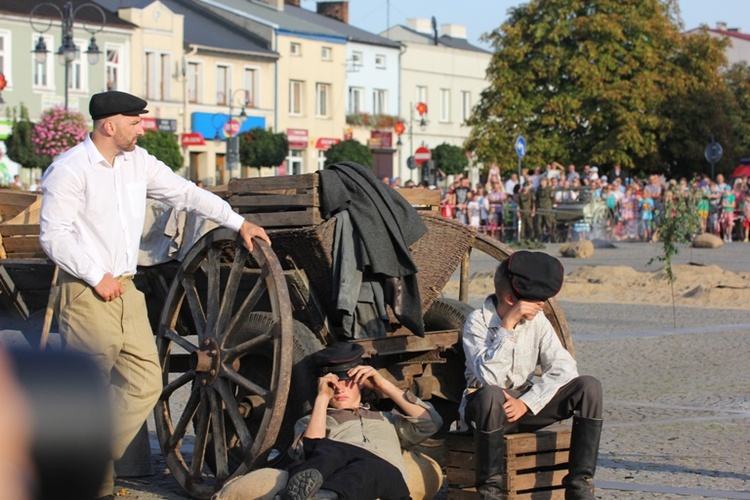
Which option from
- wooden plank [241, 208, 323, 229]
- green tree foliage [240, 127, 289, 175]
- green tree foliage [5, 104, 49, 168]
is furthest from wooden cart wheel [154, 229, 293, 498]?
green tree foliage [240, 127, 289, 175]

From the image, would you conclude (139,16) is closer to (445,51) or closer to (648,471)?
(445,51)

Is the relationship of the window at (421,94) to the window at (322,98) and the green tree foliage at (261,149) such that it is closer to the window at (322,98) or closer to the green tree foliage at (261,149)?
the window at (322,98)

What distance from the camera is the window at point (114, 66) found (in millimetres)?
58906

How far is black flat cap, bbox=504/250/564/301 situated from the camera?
20.2 ft

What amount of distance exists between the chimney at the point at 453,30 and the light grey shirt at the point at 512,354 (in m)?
89.0

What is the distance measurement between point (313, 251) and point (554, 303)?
1.30 metres

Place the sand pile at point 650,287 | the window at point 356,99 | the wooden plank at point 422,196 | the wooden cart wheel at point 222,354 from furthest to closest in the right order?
the window at point 356,99 → the sand pile at point 650,287 → the wooden plank at point 422,196 → the wooden cart wheel at point 222,354

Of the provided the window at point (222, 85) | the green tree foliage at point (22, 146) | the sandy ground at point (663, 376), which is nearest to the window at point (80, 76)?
the window at point (222, 85)

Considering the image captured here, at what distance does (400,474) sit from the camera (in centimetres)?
581

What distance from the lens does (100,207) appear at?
6.19m

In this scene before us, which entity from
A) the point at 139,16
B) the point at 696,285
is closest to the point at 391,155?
Result: the point at 139,16

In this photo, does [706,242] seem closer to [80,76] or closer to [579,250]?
[579,250]

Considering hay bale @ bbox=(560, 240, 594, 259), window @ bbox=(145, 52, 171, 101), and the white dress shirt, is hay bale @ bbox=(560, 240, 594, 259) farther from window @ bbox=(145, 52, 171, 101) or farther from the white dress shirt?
window @ bbox=(145, 52, 171, 101)

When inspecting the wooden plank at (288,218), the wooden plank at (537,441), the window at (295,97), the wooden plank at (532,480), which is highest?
the window at (295,97)
